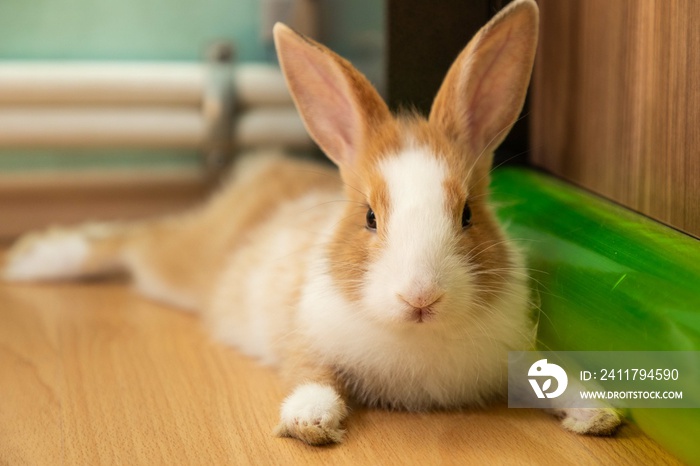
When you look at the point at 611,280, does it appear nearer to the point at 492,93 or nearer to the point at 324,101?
the point at 492,93

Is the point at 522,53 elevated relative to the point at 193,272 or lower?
elevated

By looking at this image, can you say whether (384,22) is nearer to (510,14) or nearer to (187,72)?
(510,14)

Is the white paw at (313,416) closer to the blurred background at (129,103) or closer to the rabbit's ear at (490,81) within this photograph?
the rabbit's ear at (490,81)

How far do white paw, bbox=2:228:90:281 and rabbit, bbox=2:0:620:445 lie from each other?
694mm

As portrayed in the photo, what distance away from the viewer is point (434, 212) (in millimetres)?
1169

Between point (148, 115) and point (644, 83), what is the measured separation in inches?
48.6

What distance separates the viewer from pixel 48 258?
79.0 inches

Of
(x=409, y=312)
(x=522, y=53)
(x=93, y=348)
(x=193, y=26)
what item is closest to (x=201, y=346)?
(x=93, y=348)

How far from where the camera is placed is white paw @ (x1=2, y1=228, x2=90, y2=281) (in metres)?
2.00

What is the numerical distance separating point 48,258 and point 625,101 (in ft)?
4.21

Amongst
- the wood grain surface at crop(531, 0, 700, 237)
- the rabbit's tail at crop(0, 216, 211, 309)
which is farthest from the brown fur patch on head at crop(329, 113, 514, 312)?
the rabbit's tail at crop(0, 216, 211, 309)

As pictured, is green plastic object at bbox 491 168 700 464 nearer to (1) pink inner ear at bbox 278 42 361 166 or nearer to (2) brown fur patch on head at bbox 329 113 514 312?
(2) brown fur patch on head at bbox 329 113 514 312

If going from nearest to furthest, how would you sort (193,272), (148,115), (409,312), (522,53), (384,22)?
(409,312)
(522,53)
(384,22)
(193,272)
(148,115)

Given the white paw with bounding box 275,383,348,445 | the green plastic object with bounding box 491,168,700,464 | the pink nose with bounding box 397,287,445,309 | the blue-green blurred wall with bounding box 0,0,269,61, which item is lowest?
the white paw with bounding box 275,383,348,445
